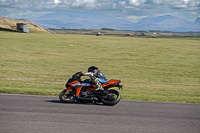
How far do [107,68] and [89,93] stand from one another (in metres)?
14.1

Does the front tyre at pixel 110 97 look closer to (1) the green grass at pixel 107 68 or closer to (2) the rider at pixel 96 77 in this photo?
(2) the rider at pixel 96 77

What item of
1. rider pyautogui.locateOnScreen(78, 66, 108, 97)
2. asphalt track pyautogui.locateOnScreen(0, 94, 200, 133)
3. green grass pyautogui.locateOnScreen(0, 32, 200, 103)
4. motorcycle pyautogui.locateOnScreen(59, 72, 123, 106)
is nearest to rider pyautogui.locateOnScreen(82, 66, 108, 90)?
rider pyautogui.locateOnScreen(78, 66, 108, 97)

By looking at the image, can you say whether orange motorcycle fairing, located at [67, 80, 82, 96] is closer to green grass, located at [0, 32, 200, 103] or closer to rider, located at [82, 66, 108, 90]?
rider, located at [82, 66, 108, 90]

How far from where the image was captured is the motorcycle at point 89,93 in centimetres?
916

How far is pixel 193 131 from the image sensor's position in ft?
19.7

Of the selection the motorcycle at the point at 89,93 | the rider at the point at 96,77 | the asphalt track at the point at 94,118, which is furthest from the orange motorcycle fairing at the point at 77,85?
the asphalt track at the point at 94,118

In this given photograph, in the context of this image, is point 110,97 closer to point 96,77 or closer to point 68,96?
point 96,77

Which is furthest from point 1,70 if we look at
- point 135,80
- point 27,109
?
point 27,109

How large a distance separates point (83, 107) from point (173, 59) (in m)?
22.2

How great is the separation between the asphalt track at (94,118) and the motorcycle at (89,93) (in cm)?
51

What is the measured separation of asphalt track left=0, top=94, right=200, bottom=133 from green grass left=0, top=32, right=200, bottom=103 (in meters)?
3.45

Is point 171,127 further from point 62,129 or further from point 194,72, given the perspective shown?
point 194,72

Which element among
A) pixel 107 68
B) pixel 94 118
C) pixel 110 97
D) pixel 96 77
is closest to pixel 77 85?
pixel 96 77

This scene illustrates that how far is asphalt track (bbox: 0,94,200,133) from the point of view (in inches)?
235
